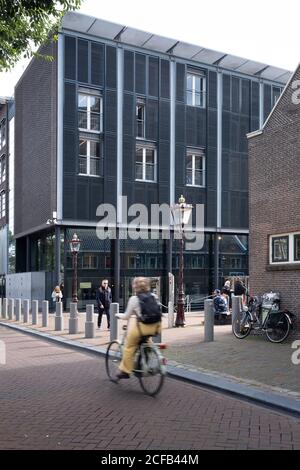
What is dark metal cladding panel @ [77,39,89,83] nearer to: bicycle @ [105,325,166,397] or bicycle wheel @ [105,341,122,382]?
bicycle wheel @ [105,341,122,382]

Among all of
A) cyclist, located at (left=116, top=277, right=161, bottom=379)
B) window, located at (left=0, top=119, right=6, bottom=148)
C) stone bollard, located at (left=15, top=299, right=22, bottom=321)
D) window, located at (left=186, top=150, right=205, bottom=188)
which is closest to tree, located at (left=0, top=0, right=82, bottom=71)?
cyclist, located at (left=116, top=277, right=161, bottom=379)

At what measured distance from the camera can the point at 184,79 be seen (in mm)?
32281

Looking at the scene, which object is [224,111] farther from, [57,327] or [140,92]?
[57,327]

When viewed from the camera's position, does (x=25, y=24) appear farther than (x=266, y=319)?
No

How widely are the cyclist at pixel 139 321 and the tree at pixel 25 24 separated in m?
4.73

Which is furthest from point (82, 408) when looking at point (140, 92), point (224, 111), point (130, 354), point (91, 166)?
point (224, 111)

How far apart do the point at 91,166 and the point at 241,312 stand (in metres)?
18.1

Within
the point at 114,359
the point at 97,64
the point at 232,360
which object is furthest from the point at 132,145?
the point at 114,359

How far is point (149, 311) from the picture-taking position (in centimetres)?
756

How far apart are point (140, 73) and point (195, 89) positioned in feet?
12.9

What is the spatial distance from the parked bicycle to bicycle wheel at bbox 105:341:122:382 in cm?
508

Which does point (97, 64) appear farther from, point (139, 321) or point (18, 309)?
point (139, 321)

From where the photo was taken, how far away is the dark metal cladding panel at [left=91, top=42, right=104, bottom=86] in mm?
29656

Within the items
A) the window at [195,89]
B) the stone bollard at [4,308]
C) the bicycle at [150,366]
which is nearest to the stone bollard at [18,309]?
the stone bollard at [4,308]
